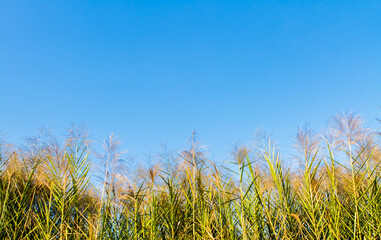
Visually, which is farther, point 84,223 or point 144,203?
point 84,223

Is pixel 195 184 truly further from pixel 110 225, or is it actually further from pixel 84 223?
pixel 84 223

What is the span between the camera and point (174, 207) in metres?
1.89

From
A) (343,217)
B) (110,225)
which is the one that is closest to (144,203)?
(110,225)

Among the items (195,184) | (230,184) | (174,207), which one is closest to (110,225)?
(174,207)

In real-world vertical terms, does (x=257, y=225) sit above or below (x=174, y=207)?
below

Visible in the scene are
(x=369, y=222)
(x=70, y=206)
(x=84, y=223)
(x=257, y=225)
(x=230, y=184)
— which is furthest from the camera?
(x=84, y=223)

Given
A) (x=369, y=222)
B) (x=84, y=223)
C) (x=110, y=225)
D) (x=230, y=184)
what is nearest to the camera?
(x=369, y=222)

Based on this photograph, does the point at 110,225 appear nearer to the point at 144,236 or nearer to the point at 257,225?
the point at 144,236

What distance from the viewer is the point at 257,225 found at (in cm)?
160

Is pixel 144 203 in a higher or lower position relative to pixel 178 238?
higher

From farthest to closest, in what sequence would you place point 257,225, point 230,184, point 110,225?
point 110,225 → point 230,184 → point 257,225

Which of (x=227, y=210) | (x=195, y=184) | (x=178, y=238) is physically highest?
(x=195, y=184)

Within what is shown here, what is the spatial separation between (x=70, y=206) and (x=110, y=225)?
370mm

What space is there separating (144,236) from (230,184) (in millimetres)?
615
